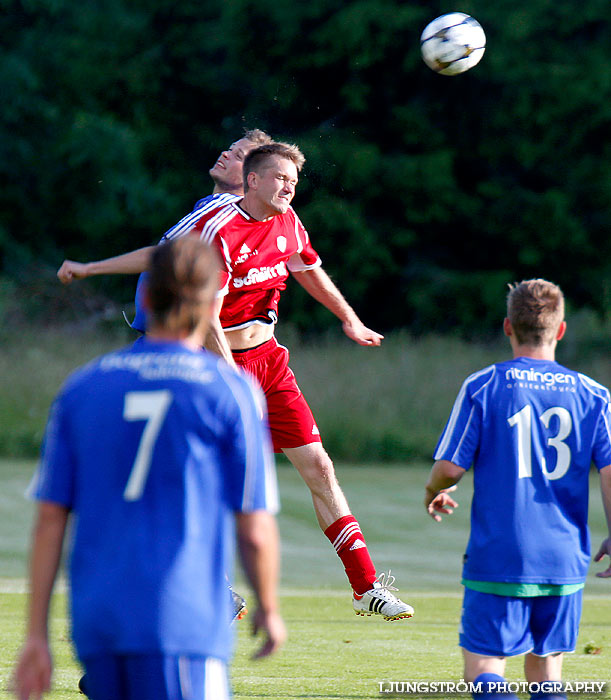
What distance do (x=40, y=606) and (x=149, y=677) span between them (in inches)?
11.9

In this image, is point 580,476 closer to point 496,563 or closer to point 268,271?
point 496,563

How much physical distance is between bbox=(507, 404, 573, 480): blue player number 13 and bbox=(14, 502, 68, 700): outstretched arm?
1.78 metres

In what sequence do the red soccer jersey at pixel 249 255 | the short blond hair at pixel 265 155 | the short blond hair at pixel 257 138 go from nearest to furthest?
the red soccer jersey at pixel 249 255
the short blond hair at pixel 265 155
the short blond hair at pixel 257 138

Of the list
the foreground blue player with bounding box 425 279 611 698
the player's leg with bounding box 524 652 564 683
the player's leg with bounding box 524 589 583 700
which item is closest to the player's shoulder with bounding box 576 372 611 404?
the foreground blue player with bounding box 425 279 611 698

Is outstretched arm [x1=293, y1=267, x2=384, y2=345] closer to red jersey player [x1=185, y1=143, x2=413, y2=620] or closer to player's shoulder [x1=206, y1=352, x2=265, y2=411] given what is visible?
red jersey player [x1=185, y1=143, x2=413, y2=620]

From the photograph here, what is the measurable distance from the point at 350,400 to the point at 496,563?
745 inches

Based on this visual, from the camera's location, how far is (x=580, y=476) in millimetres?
3977

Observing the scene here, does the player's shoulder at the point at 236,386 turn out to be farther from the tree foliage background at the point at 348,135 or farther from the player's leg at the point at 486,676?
the tree foliage background at the point at 348,135

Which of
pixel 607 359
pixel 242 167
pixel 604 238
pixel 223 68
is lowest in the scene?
pixel 607 359

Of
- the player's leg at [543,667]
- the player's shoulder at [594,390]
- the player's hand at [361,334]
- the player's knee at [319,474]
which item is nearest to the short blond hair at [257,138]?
the player's hand at [361,334]

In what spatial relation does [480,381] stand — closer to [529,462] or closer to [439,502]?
[529,462]

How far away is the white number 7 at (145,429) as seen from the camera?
2611 mm

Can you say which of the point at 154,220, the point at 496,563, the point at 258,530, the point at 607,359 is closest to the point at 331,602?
the point at 496,563

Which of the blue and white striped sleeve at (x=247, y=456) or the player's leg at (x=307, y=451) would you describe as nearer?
the blue and white striped sleeve at (x=247, y=456)
